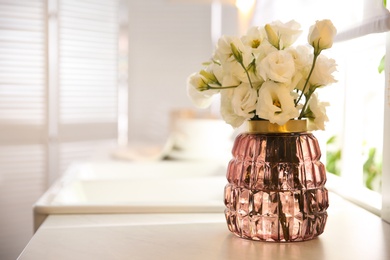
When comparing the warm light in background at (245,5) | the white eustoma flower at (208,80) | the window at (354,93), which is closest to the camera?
the white eustoma flower at (208,80)


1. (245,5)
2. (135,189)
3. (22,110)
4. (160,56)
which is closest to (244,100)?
(135,189)

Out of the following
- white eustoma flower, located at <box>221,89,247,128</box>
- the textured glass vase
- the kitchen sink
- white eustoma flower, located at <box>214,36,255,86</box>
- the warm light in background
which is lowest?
the kitchen sink

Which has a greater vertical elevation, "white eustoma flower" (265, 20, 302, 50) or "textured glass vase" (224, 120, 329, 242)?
"white eustoma flower" (265, 20, 302, 50)

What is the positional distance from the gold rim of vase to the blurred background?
160 centimetres

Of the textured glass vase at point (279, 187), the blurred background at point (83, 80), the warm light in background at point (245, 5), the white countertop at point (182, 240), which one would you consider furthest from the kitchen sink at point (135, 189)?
the warm light in background at point (245, 5)

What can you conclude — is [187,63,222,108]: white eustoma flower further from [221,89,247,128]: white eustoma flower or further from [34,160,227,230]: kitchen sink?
[34,160,227,230]: kitchen sink

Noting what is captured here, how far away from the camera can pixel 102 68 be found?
3584mm

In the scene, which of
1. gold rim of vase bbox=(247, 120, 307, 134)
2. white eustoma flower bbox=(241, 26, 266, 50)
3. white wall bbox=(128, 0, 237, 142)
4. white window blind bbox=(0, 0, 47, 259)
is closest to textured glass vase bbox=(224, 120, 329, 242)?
gold rim of vase bbox=(247, 120, 307, 134)

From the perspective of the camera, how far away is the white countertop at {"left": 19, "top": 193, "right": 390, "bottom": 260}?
798mm

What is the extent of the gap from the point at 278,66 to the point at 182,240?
1.08 ft

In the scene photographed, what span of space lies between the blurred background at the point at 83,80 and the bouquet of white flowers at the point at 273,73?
161cm

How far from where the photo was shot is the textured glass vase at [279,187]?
86 centimetres

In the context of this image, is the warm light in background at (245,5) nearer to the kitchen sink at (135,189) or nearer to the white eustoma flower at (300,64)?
the kitchen sink at (135,189)

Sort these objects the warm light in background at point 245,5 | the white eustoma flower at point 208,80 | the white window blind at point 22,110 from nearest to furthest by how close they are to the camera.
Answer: the white eustoma flower at point 208,80 → the warm light in background at point 245,5 → the white window blind at point 22,110
